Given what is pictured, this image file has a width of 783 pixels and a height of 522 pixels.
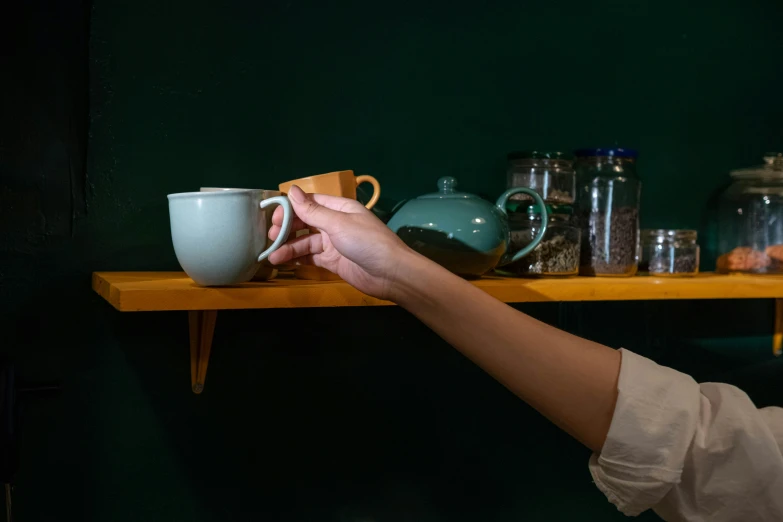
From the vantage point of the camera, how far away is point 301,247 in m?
0.96

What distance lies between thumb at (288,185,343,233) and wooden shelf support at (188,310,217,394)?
32cm

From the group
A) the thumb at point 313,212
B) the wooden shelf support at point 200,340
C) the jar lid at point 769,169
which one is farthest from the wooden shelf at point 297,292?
the jar lid at point 769,169

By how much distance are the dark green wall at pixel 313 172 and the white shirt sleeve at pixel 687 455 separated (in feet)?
1.98

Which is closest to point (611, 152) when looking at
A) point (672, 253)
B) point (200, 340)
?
point (672, 253)

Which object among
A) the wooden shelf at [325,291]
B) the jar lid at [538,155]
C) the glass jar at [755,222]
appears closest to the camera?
the wooden shelf at [325,291]

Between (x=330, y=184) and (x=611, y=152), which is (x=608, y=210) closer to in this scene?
(x=611, y=152)

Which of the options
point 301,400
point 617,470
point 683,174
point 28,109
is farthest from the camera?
point 683,174

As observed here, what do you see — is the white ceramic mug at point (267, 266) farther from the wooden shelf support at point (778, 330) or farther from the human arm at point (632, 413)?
the wooden shelf support at point (778, 330)

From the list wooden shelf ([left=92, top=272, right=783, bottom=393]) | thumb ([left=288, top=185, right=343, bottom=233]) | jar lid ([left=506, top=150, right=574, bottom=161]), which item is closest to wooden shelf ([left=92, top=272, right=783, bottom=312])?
wooden shelf ([left=92, top=272, right=783, bottom=393])

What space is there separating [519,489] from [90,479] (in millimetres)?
806

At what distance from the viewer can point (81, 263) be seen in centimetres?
112

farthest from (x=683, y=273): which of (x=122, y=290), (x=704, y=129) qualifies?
(x=122, y=290)

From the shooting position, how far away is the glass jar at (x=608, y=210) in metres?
1.25

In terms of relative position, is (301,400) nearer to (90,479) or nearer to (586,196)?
(90,479)
